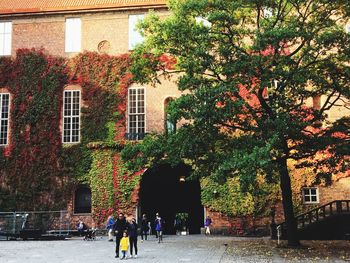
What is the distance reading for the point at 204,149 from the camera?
56.8 feet

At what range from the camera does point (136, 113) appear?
28.2m

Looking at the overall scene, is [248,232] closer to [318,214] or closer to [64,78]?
[318,214]

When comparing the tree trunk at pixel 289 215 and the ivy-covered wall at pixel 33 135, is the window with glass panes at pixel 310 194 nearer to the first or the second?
the tree trunk at pixel 289 215

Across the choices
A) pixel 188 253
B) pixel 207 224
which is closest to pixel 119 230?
pixel 188 253

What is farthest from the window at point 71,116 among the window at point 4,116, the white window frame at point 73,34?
the window at point 4,116

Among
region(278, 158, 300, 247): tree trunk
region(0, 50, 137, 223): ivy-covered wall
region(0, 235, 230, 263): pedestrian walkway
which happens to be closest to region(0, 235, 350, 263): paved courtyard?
region(0, 235, 230, 263): pedestrian walkway

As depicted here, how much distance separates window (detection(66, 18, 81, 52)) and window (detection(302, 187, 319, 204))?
1666 centimetres

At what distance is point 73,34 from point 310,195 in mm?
17932

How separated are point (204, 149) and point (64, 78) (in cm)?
1490

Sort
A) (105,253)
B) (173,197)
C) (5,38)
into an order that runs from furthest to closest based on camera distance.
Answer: (173,197), (5,38), (105,253)

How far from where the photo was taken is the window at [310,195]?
25.5m

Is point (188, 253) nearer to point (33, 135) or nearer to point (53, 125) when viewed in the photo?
point (53, 125)

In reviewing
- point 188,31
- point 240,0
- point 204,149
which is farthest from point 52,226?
point 240,0

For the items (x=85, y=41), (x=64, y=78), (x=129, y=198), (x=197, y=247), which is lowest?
(x=197, y=247)
